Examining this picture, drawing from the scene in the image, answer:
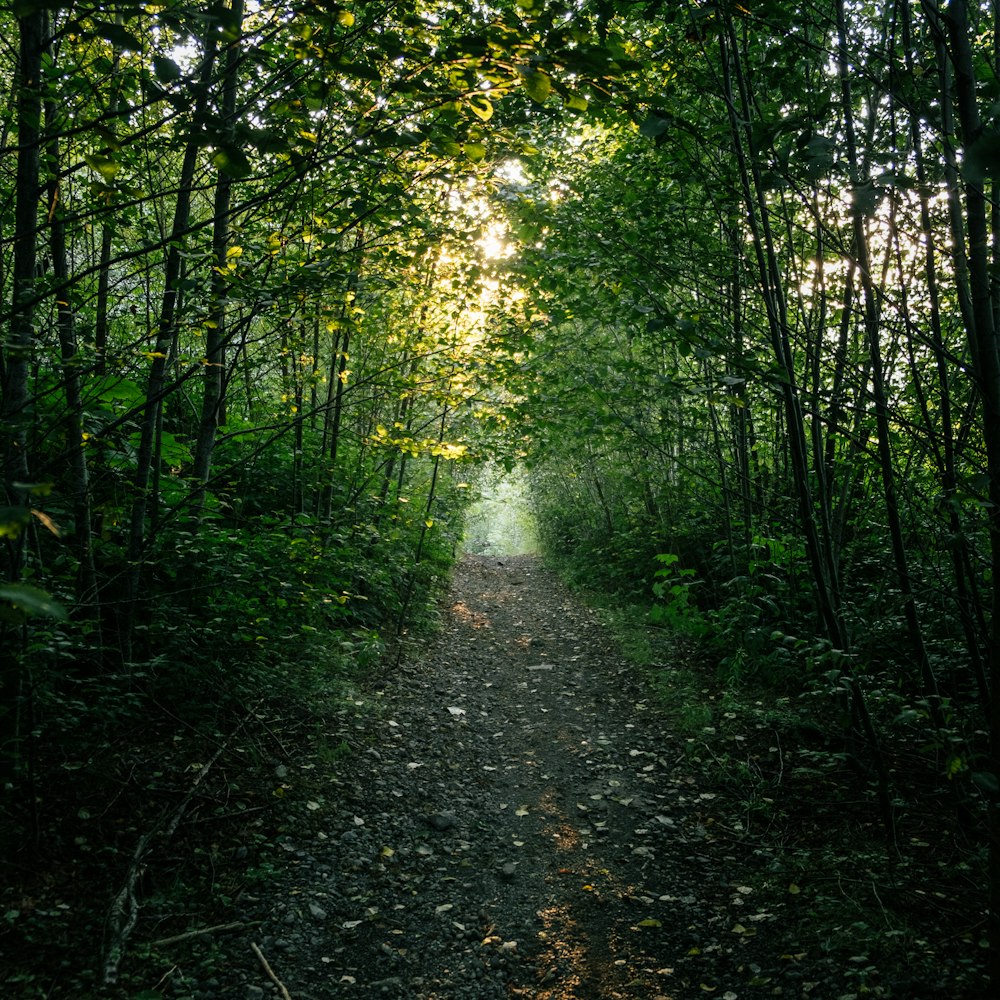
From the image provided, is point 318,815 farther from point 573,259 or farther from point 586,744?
point 573,259

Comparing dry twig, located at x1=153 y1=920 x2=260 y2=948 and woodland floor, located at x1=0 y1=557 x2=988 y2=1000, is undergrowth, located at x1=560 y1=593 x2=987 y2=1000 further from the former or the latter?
dry twig, located at x1=153 y1=920 x2=260 y2=948

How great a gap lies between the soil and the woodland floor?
13mm

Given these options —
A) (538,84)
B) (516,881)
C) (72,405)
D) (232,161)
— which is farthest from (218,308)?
(516,881)

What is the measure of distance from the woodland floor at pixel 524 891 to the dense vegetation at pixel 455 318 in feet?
2.47

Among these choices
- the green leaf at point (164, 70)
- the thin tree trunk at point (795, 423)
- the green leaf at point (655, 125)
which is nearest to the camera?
the green leaf at point (164, 70)

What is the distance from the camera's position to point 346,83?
6125 mm

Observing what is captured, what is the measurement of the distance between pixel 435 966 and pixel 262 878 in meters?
1.28

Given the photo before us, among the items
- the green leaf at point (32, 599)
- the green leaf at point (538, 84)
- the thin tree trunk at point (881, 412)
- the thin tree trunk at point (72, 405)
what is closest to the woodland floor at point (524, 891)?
the thin tree trunk at point (881, 412)

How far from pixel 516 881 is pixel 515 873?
90 mm

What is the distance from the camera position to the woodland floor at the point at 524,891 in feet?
11.7

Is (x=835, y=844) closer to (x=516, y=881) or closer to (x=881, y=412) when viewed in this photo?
(x=516, y=881)

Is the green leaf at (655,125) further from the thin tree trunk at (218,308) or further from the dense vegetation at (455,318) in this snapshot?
the thin tree trunk at (218,308)

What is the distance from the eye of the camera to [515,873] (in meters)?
4.75

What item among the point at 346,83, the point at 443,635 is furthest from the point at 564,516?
the point at 346,83
